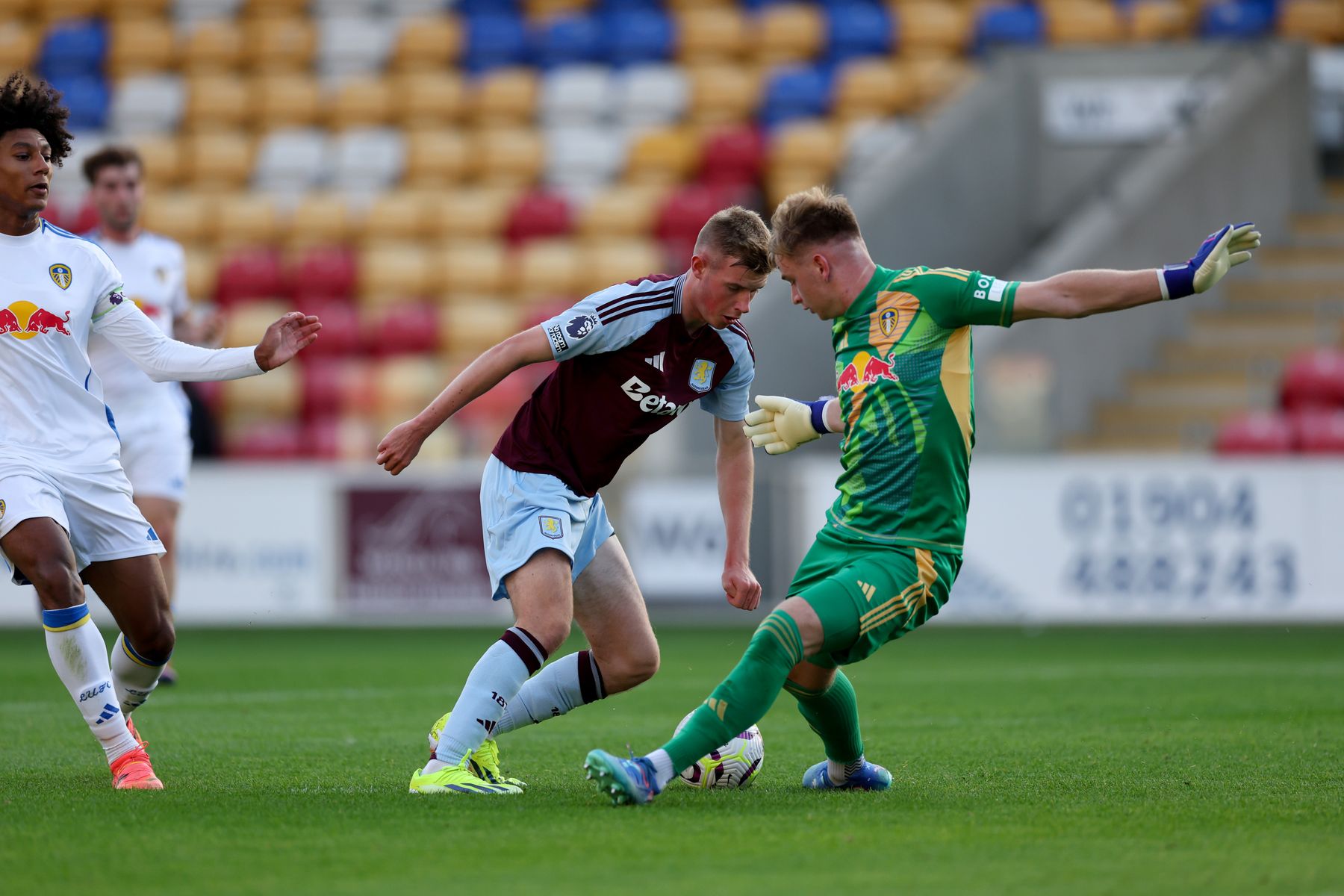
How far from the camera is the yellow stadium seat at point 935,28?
1959 centimetres

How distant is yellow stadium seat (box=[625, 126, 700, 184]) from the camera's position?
62.7 feet

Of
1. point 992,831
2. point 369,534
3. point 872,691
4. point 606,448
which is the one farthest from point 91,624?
point 369,534

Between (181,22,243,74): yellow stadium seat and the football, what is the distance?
58.2ft

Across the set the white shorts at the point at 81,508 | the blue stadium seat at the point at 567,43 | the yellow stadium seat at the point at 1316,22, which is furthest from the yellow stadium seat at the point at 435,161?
the white shorts at the point at 81,508

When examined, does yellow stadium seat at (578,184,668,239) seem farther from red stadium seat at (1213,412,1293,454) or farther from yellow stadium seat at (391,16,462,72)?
red stadium seat at (1213,412,1293,454)

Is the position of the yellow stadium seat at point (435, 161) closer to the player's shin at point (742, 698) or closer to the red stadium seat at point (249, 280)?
the red stadium seat at point (249, 280)

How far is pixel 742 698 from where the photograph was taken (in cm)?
484

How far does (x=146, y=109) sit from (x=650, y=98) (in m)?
6.25

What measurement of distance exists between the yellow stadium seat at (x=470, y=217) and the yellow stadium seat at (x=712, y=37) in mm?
2961

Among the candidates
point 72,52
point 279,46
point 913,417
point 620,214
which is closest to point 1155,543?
point 620,214

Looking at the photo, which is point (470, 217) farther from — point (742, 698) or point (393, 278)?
point (742, 698)

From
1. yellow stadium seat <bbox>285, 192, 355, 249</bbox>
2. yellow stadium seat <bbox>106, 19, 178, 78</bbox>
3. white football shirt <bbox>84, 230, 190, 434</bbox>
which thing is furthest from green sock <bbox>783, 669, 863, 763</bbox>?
yellow stadium seat <bbox>106, 19, 178, 78</bbox>

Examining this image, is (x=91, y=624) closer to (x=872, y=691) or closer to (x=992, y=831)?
(x=992, y=831)

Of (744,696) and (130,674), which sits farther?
(130,674)
